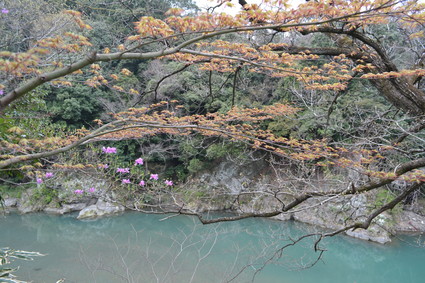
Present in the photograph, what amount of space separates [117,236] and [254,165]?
4.91 meters

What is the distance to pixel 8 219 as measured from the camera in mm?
7445

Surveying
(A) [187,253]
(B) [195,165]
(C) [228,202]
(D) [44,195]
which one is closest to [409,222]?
(C) [228,202]

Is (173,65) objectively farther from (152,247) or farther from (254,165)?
(152,247)

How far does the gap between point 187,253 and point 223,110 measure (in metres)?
4.05

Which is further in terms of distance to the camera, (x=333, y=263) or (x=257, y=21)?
(x=333, y=263)

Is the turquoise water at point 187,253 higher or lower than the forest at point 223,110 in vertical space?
lower

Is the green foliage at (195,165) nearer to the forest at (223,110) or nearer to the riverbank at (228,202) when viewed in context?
the forest at (223,110)

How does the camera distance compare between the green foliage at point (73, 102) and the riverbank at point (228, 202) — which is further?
the green foliage at point (73, 102)

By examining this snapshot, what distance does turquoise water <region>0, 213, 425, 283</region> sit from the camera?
4645 millimetres

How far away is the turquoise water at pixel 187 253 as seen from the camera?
464 centimetres

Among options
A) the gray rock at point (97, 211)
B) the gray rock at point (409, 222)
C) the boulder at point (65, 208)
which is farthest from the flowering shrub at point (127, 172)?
the gray rock at point (409, 222)

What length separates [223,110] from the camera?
26.2 ft

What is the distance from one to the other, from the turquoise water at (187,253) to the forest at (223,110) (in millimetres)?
559

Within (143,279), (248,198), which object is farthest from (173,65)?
(143,279)
